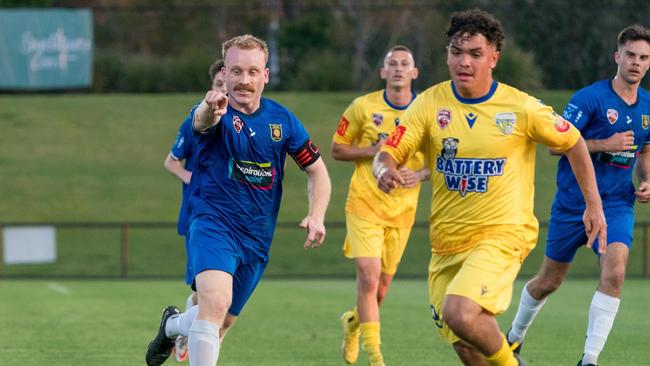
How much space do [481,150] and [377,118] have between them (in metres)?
3.54

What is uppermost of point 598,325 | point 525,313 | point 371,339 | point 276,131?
point 276,131

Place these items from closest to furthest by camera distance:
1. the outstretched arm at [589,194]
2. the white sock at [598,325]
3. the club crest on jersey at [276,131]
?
the outstretched arm at [589,194]
the club crest on jersey at [276,131]
the white sock at [598,325]

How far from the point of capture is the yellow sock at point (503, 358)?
6.99 meters

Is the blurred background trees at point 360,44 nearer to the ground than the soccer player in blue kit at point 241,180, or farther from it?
nearer to the ground

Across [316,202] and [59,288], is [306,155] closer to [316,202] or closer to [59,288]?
[316,202]

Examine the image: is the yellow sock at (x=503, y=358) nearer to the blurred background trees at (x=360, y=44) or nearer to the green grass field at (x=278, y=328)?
the green grass field at (x=278, y=328)

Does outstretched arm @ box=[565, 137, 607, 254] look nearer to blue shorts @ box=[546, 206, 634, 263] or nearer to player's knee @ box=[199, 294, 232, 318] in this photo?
blue shorts @ box=[546, 206, 634, 263]

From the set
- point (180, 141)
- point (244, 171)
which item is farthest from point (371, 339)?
point (180, 141)

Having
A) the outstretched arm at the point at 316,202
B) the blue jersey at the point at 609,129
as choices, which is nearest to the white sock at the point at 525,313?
the blue jersey at the point at 609,129

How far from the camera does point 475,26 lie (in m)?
7.25

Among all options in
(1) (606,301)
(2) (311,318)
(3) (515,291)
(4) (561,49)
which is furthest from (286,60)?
(1) (606,301)

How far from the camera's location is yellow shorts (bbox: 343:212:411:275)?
10219 mm

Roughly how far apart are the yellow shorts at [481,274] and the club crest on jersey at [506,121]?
58cm

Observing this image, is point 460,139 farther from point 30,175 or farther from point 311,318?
point 30,175
